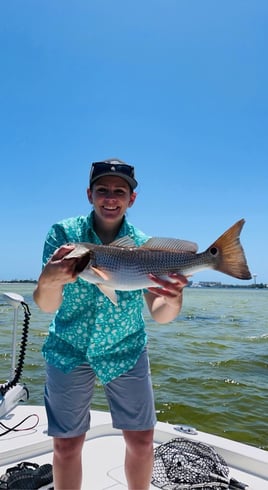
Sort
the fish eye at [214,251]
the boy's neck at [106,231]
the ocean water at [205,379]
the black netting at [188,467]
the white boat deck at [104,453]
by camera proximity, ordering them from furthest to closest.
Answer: the ocean water at [205,379] < the white boat deck at [104,453] < the black netting at [188,467] < the boy's neck at [106,231] < the fish eye at [214,251]

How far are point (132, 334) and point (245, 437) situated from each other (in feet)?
17.8

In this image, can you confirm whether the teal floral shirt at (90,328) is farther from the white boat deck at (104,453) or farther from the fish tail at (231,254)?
the white boat deck at (104,453)

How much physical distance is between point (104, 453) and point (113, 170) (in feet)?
11.5

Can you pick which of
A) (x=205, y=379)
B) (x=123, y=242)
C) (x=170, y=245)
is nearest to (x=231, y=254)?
(x=170, y=245)

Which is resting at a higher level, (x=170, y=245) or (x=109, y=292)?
(x=170, y=245)

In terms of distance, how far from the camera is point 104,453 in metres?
4.97

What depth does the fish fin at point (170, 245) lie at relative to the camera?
3.31 m

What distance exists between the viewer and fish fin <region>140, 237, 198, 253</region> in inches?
130

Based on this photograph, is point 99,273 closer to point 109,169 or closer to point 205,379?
point 109,169

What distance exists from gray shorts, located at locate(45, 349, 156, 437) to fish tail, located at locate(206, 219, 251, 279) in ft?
3.37

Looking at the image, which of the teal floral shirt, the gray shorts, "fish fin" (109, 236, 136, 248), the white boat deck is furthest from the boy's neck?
the white boat deck

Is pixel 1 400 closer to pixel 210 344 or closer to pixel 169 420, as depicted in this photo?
pixel 169 420

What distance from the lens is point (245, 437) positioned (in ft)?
25.1

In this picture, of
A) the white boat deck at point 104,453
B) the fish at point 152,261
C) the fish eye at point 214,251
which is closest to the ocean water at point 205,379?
the white boat deck at point 104,453
